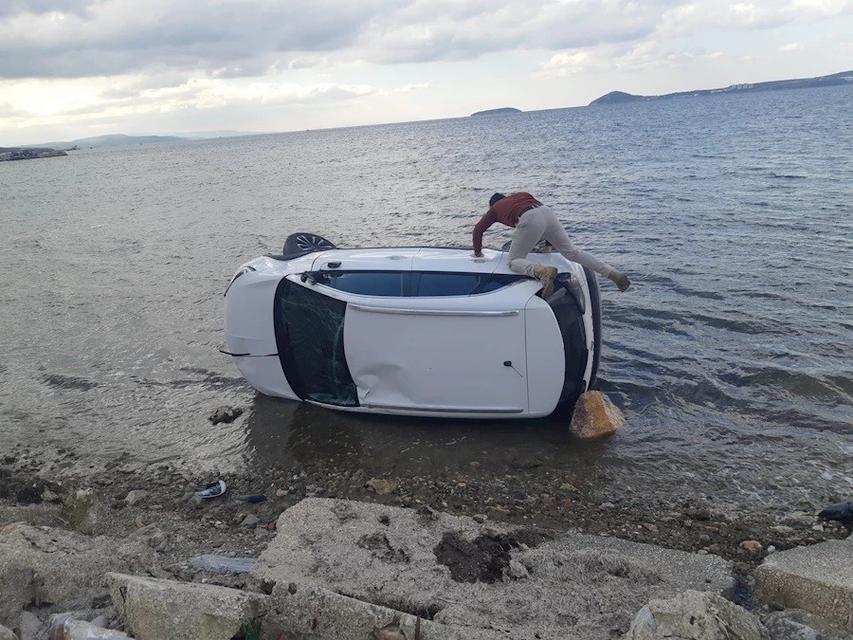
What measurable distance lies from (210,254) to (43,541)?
15.6m

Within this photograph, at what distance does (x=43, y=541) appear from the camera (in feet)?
17.1

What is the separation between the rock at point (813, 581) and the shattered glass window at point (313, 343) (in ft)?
15.5

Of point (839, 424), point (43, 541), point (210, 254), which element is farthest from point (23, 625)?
point (210, 254)

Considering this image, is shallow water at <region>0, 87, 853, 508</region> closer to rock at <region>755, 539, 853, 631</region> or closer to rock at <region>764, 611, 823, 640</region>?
rock at <region>755, 539, 853, 631</region>

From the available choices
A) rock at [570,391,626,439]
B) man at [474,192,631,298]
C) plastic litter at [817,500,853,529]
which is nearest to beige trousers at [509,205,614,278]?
man at [474,192,631,298]

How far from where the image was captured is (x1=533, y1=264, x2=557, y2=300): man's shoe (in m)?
7.00

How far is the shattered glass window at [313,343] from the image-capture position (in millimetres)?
7656

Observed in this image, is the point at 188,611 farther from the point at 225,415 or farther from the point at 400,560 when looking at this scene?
the point at 225,415

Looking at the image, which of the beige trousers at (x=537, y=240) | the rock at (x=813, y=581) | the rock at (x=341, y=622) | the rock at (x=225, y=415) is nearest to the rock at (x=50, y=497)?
the rock at (x=225, y=415)

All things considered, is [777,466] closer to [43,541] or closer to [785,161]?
[43,541]

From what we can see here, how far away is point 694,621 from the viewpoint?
136 inches

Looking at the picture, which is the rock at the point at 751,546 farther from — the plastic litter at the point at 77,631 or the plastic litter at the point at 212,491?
the plastic litter at the point at 212,491

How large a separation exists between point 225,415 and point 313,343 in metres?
1.68

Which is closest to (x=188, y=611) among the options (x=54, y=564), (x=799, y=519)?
(x=54, y=564)
